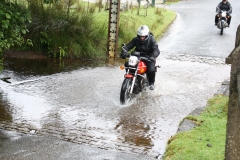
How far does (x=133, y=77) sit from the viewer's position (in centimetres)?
886

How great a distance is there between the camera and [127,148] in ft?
19.6

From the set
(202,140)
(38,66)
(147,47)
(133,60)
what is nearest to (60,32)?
(38,66)

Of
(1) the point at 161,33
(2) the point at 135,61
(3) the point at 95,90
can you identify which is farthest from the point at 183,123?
(1) the point at 161,33

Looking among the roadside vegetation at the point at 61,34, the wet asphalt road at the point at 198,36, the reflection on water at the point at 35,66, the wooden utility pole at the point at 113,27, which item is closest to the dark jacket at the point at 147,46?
the reflection on water at the point at 35,66

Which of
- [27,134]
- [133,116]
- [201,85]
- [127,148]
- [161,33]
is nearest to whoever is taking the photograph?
[127,148]

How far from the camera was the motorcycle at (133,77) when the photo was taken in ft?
28.0

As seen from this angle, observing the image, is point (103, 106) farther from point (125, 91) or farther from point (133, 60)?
point (133, 60)

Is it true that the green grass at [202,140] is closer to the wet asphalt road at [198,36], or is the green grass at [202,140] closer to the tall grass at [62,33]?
the tall grass at [62,33]

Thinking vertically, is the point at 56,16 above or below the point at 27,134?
above

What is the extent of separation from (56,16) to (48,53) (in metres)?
1.30

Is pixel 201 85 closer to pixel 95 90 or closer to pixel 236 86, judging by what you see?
pixel 95 90

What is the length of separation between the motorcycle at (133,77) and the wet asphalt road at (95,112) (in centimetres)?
20

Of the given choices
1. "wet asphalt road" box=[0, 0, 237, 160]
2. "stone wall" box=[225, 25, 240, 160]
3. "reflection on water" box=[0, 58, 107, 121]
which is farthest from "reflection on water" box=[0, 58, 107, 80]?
"stone wall" box=[225, 25, 240, 160]

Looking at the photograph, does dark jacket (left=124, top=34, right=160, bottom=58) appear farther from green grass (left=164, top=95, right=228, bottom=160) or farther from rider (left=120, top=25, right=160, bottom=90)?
green grass (left=164, top=95, right=228, bottom=160)
